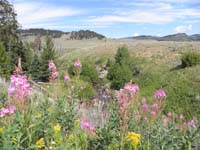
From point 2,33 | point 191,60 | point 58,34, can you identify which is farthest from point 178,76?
point 58,34

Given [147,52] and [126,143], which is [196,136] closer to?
[126,143]

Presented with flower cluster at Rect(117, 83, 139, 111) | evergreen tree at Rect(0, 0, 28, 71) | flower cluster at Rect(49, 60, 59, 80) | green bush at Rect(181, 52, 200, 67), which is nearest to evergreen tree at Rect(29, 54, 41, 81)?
evergreen tree at Rect(0, 0, 28, 71)

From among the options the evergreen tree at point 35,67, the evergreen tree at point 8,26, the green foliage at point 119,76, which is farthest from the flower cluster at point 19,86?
the evergreen tree at point 8,26

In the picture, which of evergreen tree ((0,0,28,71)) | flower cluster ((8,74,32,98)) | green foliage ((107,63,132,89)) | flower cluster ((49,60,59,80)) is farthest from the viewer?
evergreen tree ((0,0,28,71))

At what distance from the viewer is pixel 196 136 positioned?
5.30 m

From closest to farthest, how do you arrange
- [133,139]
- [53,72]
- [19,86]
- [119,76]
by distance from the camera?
[19,86] → [133,139] → [53,72] → [119,76]

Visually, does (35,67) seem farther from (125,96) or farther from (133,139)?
(125,96)

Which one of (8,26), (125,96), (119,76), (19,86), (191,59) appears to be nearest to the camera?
(125,96)

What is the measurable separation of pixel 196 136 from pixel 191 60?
114 ft

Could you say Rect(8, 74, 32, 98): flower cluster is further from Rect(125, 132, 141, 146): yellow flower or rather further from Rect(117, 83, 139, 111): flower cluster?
Rect(125, 132, 141, 146): yellow flower

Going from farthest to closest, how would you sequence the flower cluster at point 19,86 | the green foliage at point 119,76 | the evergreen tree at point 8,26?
the evergreen tree at point 8,26 < the green foliage at point 119,76 < the flower cluster at point 19,86

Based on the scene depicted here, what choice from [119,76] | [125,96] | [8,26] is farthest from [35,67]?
[125,96]

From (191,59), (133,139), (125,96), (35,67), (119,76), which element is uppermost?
(125,96)

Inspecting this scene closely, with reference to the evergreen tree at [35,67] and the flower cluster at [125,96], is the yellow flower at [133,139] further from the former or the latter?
the evergreen tree at [35,67]
